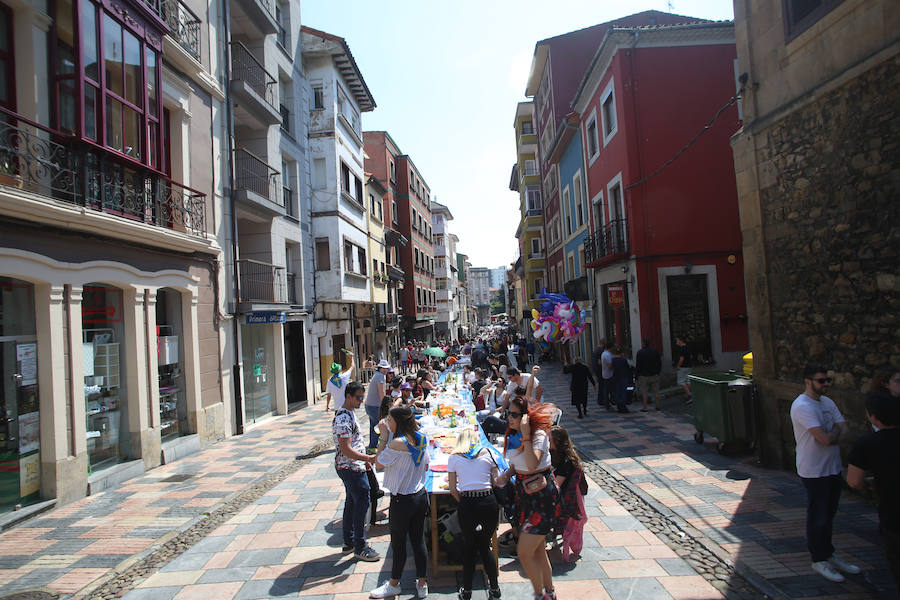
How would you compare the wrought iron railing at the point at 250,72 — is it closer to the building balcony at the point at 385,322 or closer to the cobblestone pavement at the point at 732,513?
the cobblestone pavement at the point at 732,513

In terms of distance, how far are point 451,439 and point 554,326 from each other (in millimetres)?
9703

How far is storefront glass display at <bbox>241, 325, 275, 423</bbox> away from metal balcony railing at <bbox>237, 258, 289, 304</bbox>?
0.88 metres

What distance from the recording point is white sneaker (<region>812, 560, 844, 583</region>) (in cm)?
424

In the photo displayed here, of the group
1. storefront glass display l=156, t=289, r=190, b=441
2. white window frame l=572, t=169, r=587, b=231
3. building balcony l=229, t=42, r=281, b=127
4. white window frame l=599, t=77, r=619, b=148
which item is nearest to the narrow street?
storefront glass display l=156, t=289, r=190, b=441

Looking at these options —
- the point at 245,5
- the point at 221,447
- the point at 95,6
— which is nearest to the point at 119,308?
the point at 221,447

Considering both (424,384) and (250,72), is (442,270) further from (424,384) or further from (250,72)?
(424,384)

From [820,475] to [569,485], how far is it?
7.17ft

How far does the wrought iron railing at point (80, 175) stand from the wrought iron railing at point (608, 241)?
475 inches

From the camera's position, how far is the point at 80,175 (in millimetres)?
7855

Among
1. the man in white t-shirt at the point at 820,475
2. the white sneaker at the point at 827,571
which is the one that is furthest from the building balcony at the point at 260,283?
the white sneaker at the point at 827,571

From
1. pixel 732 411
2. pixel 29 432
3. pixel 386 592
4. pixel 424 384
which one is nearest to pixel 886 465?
pixel 386 592

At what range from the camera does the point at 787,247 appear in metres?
7.22

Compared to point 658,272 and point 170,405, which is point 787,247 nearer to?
point 658,272

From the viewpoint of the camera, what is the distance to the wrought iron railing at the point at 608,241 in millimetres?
15945
